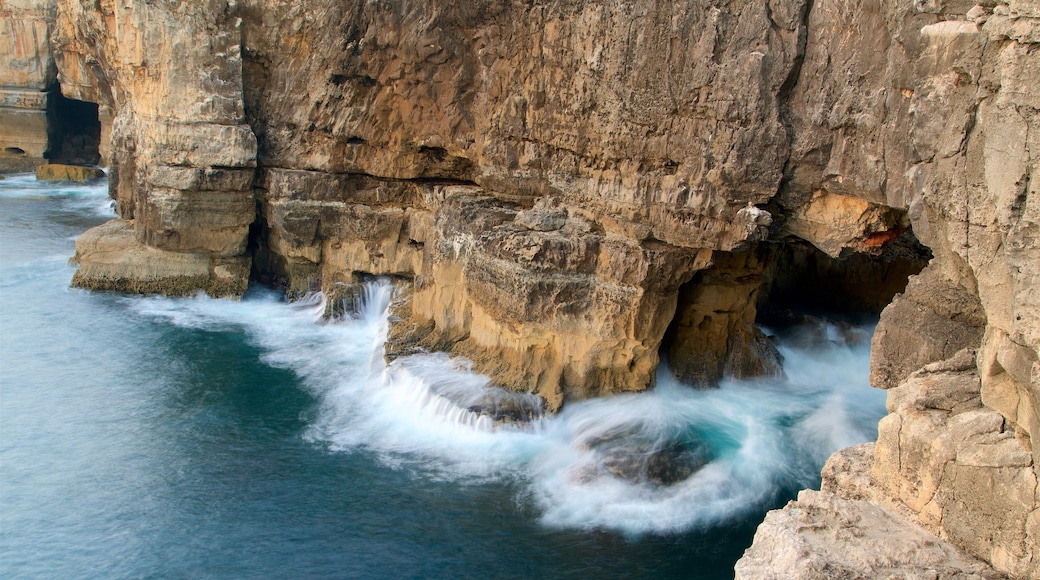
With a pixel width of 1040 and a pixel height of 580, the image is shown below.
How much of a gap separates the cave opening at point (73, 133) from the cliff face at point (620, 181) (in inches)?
625

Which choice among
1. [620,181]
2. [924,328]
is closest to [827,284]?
[620,181]

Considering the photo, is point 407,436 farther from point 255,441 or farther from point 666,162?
point 666,162

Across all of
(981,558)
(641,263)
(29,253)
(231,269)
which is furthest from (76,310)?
(981,558)

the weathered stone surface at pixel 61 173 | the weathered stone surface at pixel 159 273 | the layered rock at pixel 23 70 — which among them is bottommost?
the weathered stone surface at pixel 159 273

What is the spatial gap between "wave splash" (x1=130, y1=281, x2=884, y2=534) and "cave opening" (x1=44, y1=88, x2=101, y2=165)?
95.6 feet

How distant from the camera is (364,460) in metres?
14.4

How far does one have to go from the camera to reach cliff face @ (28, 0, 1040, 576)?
20.8 ft

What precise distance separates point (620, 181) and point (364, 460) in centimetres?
692

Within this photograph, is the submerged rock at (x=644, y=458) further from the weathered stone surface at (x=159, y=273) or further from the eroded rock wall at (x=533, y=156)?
the weathered stone surface at (x=159, y=273)

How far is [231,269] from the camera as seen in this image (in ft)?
76.9

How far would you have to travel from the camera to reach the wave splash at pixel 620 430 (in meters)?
13.2

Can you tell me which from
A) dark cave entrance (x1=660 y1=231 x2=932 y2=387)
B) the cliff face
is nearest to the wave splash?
dark cave entrance (x1=660 y1=231 x2=932 y2=387)

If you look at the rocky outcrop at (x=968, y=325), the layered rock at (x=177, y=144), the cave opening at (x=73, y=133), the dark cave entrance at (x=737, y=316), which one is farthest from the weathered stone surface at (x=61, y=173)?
the rocky outcrop at (x=968, y=325)

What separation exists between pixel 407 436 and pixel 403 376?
2088 millimetres
